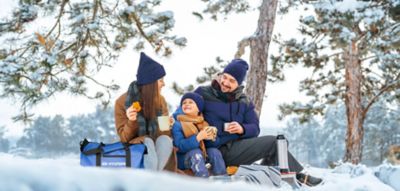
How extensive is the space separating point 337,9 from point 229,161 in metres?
4.27

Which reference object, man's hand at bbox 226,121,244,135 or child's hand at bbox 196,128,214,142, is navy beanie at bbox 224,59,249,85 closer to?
man's hand at bbox 226,121,244,135

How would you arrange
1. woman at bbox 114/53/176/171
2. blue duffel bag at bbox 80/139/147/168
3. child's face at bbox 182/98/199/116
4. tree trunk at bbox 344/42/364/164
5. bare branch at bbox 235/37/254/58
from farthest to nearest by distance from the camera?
tree trunk at bbox 344/42/364/164 < bare branch at bbox 235/37/254/58 < child's face at bbox 182/98/199/116 < woman at bbox 114/53/176/171 < blue duffel bag at bbox 80/139/147/168

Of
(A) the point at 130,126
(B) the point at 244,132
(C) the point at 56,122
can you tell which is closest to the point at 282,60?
(B) the point at 244,132

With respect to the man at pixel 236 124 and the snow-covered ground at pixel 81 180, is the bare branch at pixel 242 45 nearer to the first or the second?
the man at pixel 236 124

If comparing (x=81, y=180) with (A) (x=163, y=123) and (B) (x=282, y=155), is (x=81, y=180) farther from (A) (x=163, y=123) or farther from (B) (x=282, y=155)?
(B) (x=282, y=155)

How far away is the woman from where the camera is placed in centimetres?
301

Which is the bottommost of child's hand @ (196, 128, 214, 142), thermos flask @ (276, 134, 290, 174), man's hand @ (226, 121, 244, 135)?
thermos flask @ (276, 134, 290, 174)

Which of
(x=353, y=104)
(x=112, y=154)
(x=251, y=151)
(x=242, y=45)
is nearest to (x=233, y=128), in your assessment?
(x=251, y=151)

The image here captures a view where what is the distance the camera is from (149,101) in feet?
10.2

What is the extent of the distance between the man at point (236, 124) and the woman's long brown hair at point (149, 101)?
474 millimetres

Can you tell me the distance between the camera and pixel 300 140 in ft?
210

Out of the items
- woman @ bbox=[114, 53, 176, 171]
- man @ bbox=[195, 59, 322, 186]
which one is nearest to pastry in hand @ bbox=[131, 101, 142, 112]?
woman @ bbox=[114, 53, 176, 171]

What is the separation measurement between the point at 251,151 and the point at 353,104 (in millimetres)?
6606

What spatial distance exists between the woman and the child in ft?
0.41
